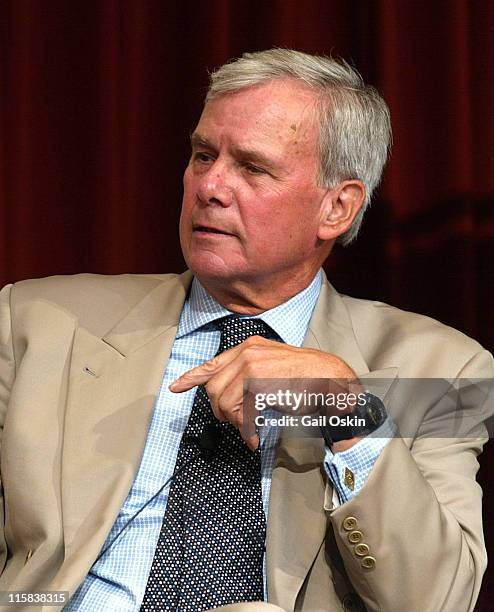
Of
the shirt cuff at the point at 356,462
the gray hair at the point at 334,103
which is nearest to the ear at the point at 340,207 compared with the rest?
the gray hair at the point at 334,103

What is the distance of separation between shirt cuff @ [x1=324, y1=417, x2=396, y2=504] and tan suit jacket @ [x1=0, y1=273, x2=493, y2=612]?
0.6 inches

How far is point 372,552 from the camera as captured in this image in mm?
1563

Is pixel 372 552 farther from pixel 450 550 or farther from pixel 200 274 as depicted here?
pixel 200 274

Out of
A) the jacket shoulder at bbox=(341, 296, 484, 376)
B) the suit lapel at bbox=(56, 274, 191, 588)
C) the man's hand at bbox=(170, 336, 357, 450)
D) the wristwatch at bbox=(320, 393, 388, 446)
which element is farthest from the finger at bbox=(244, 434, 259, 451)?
the jacket shoulder at bbox=(341, 296, 484, 376)

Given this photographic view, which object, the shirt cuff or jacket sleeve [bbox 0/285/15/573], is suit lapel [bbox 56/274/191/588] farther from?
the shirt cuff

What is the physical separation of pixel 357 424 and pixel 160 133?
3.10 feet

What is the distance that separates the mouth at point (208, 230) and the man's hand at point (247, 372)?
262 millimetres

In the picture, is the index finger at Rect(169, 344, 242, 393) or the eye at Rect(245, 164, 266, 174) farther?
the eye at Rect(245, 164, 266, 174)

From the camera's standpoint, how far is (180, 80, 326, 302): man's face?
Answer: 181 cm

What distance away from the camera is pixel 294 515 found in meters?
1.66

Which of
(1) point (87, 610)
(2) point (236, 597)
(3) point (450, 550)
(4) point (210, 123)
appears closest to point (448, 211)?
(4) point (210, 123)

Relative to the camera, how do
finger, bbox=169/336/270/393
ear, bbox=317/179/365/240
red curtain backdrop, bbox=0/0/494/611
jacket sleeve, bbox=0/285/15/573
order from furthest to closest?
red curtain backdrop, bbox=0/0/494/611 < ear, bbox=317/179/365/240 < jacket sleeve, bbox=0/285/15/573 < finger, bbox=169/336/270/393

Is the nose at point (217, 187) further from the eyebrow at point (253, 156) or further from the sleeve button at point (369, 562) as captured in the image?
the sleeve button at point (369, 562)

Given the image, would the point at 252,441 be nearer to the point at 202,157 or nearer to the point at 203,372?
the point at 203,372
